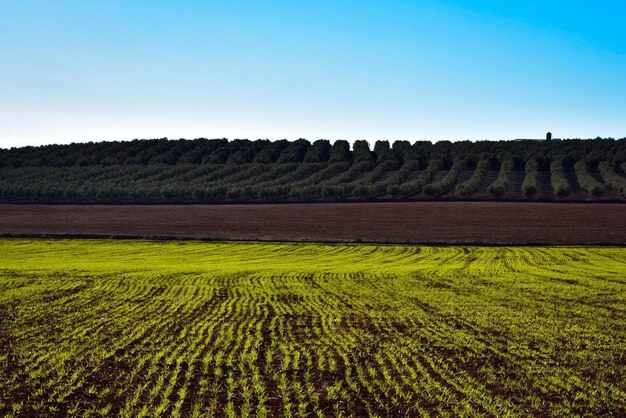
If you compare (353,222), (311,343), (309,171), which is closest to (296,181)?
(309,171)

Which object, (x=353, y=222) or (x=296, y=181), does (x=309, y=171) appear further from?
(x=353, y=222)

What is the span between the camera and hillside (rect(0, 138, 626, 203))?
97.4 m

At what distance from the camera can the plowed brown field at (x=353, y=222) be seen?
58.2 metres

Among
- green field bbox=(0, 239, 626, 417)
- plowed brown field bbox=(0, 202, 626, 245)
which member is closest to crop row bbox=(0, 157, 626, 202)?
plowed brown field bbox=(0, 202, 626, 245)

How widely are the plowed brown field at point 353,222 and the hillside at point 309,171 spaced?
12751 mm

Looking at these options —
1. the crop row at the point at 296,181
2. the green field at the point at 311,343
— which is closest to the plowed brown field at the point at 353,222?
the crop row at the point at 296,181

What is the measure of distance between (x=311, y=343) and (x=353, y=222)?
51559 millimetres

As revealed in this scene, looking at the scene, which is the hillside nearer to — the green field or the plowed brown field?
the plowed brown field

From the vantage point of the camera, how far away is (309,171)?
124m

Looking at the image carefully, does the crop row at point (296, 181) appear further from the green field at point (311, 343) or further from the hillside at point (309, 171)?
the green field at point (311, 343)

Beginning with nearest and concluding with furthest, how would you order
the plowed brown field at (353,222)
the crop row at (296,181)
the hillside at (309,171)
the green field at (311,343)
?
the green field at (311,343)
the plowed brown field at (353,222)
the crop row at (296,181)
the hillside at (309,171)

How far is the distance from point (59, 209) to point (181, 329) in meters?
76.7

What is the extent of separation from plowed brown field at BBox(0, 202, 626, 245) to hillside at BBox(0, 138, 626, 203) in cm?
1275

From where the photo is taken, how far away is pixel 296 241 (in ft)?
192
